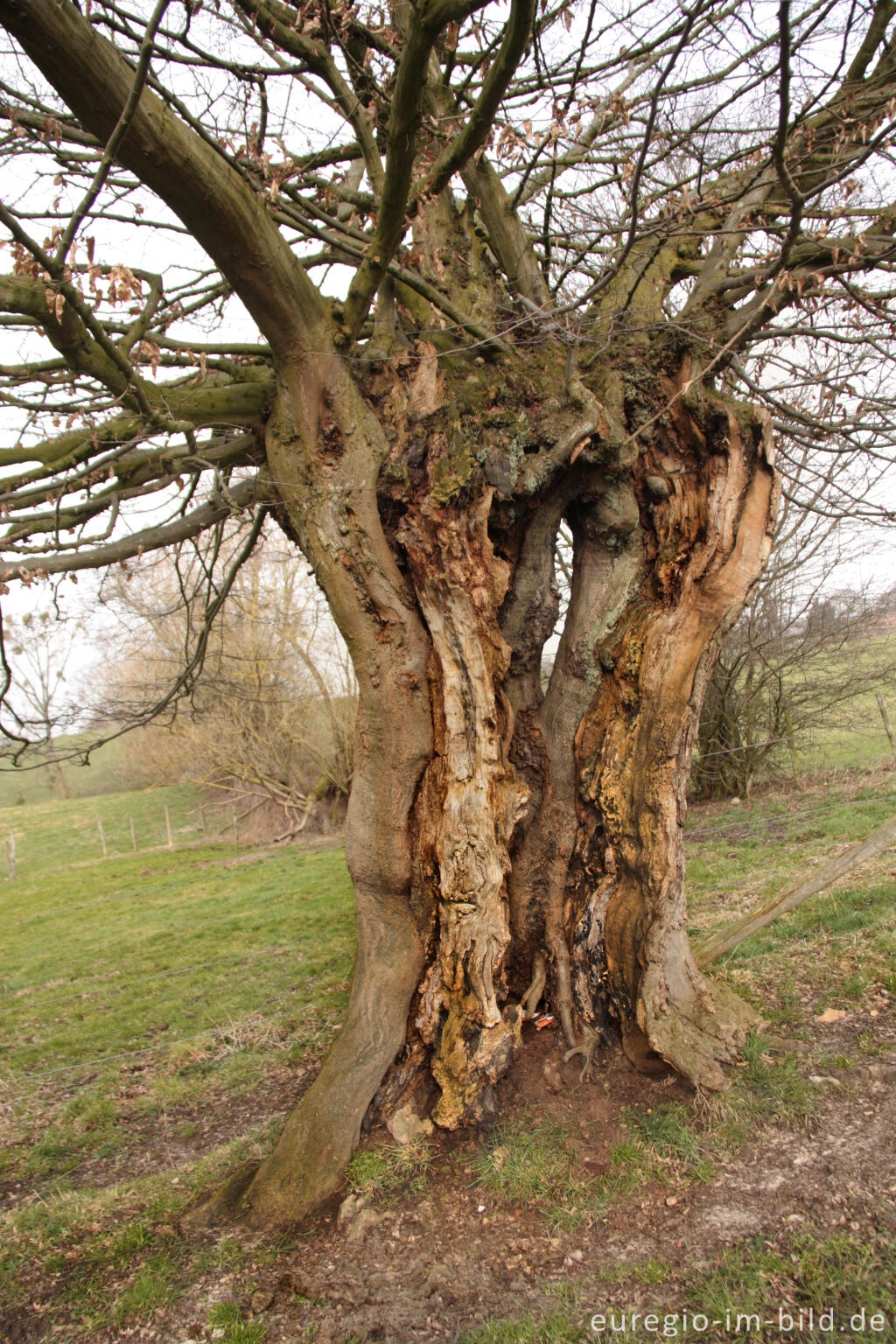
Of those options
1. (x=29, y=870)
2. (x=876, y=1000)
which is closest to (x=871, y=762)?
(x=876, y=1000)

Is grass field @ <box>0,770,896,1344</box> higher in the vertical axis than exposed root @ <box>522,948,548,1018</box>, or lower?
lower

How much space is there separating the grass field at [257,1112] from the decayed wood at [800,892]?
1.50ft

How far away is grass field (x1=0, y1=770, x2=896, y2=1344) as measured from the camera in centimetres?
264

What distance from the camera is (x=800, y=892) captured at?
3.90 m

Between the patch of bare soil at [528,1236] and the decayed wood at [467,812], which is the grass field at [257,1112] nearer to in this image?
the patch of bare soil at [528,1236]

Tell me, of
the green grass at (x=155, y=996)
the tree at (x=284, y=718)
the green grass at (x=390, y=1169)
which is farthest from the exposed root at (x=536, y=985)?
the tree at (x=284, y=718)

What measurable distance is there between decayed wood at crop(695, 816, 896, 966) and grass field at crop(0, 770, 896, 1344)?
0.46m

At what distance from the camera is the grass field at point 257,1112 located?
104 inches

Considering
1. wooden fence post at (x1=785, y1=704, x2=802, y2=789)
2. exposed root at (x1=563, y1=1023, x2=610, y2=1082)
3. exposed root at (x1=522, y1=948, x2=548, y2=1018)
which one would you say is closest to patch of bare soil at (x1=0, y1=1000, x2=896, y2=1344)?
exposed root at (x1=563, y1=1023, x2=610, y2=1082)

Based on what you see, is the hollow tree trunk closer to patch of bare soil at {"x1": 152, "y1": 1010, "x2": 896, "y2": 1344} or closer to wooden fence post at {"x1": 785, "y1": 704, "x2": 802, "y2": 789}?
patch of bare soil at {"x1": 152, "y1": 1010, "x2": 896, "y2": 1344}

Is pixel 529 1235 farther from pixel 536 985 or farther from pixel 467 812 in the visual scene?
pixel 467 812

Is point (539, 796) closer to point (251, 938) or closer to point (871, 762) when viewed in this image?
point (251, 938)

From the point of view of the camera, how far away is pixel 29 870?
17.4 metres

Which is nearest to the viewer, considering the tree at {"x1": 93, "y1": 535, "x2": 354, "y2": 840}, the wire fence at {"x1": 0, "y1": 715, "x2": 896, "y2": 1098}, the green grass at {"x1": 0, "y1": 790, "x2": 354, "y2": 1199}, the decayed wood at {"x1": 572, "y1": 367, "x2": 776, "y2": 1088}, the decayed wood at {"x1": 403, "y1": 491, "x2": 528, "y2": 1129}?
the decayed wood at {"x1": 403, "y1": 491, "x2": 528, "y2": 1129}
